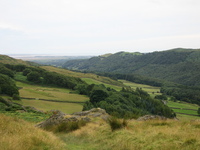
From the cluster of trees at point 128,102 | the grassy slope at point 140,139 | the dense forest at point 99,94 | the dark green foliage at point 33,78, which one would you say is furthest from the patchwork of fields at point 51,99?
the grassy slope at point 140,139

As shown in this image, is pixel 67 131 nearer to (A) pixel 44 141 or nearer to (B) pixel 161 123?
(A) pixel 44 141

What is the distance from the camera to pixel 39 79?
90.1 metres

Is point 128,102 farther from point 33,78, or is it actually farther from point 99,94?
point 33,78

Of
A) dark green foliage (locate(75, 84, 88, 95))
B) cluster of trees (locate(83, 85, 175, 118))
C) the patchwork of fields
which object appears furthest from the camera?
dark green foliage (locate(75, 84, 88, 95))

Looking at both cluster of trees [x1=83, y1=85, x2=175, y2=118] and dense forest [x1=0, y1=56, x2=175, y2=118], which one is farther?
cluster of trees [x1=83, y1=85, x2=175, y2=118]

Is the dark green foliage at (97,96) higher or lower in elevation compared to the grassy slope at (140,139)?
lower

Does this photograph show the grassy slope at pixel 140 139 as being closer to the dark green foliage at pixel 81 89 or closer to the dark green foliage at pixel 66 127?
the dark green foliage at pixel 66 127

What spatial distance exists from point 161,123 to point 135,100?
6813 cm

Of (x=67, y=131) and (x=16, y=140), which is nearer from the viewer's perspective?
(x=16, y=140)

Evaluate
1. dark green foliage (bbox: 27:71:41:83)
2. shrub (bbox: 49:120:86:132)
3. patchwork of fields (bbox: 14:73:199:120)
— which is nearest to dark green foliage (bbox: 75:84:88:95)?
patchwork of fields (bbox: 14:73:199:120)

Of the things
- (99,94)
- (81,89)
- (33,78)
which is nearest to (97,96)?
(99,94)

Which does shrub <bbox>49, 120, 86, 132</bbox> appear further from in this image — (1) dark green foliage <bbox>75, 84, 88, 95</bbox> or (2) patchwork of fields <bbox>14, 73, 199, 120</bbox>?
(1) dark green foliage <bbox>75, 84, 88, 95</bbox>

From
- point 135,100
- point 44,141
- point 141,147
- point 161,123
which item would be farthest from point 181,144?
point 135,100

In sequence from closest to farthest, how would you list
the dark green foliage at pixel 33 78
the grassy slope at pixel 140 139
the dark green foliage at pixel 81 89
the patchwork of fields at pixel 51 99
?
1. the grassy slope at pixel 140 139
2. the patchwork of fields at pixel 51 99
3. the dark green foliage at pixel 81 89
4. the dark green foliage at pixel 33 78
